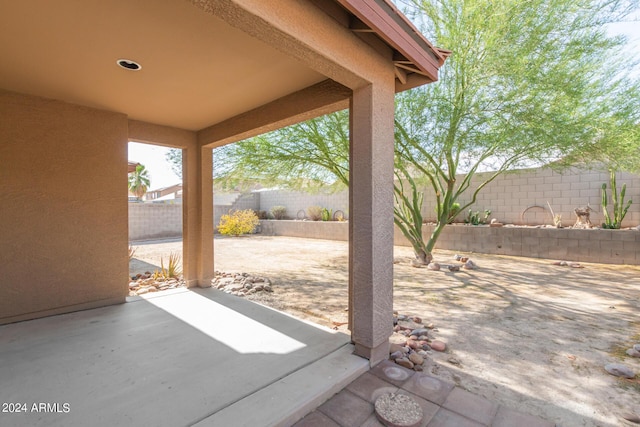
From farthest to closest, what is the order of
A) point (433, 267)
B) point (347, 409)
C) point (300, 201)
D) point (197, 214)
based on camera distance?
point (300, 201) < point (433, 267) < point (197, 214) < point (347, 409)

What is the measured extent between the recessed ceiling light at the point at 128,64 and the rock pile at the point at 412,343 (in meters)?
3.41

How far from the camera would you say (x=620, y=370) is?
228 cm

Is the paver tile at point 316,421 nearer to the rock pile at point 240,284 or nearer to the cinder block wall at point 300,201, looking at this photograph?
the rock pile at point 240,284

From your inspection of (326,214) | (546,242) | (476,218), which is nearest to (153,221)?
(326,214)

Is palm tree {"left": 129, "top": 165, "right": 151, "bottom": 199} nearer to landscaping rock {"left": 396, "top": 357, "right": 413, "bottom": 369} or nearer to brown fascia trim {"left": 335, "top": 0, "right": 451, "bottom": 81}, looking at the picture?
brown fascia trim {"left": 335, "top": 0, "right": 451, "bottom": 81}

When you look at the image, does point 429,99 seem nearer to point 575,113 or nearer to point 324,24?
point 575,113

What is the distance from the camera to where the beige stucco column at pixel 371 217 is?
2332mm

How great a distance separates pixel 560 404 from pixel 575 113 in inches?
200

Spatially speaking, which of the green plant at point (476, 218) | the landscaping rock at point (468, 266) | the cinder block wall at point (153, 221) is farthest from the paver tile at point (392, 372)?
the cinder block wall at point (153, 221)

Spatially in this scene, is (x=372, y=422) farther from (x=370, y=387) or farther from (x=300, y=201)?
(x=300, y=201)

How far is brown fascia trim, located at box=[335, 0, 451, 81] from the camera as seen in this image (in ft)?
5.90

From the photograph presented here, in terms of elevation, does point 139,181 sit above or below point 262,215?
above

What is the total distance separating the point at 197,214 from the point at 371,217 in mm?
3381

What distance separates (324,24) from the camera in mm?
1929
